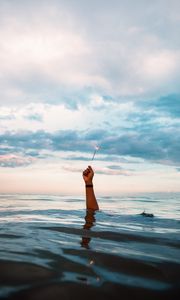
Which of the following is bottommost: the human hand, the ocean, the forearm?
the ocean

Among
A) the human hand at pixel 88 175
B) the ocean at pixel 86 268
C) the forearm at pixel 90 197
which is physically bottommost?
the ocean at pixel 86 268

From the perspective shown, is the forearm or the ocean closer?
the ocean

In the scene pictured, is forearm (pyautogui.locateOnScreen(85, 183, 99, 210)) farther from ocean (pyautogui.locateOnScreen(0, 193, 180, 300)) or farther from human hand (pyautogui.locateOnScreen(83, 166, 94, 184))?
ocean (pyautogui.locateOnScreen(0, 193, 180, 300))

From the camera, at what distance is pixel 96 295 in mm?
2506

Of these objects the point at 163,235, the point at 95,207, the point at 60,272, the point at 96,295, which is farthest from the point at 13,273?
the point at 95,207

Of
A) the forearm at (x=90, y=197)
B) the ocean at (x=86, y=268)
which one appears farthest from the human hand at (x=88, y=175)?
the ocean at (x=86, y=268)

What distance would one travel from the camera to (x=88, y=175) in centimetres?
1025

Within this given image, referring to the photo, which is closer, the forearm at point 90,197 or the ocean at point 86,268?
the ocean at point 86,268

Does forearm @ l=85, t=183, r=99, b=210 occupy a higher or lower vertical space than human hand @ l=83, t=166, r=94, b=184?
lower

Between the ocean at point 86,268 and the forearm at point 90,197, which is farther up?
the forearm at point 90,197

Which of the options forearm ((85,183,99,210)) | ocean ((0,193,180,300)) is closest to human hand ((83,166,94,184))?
forearm ((85,183,99,210))

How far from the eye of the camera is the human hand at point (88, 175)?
1020 cm

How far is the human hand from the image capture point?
33.4 feet

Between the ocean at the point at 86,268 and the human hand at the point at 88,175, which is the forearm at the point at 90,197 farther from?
the ocean at the point at 86,268
